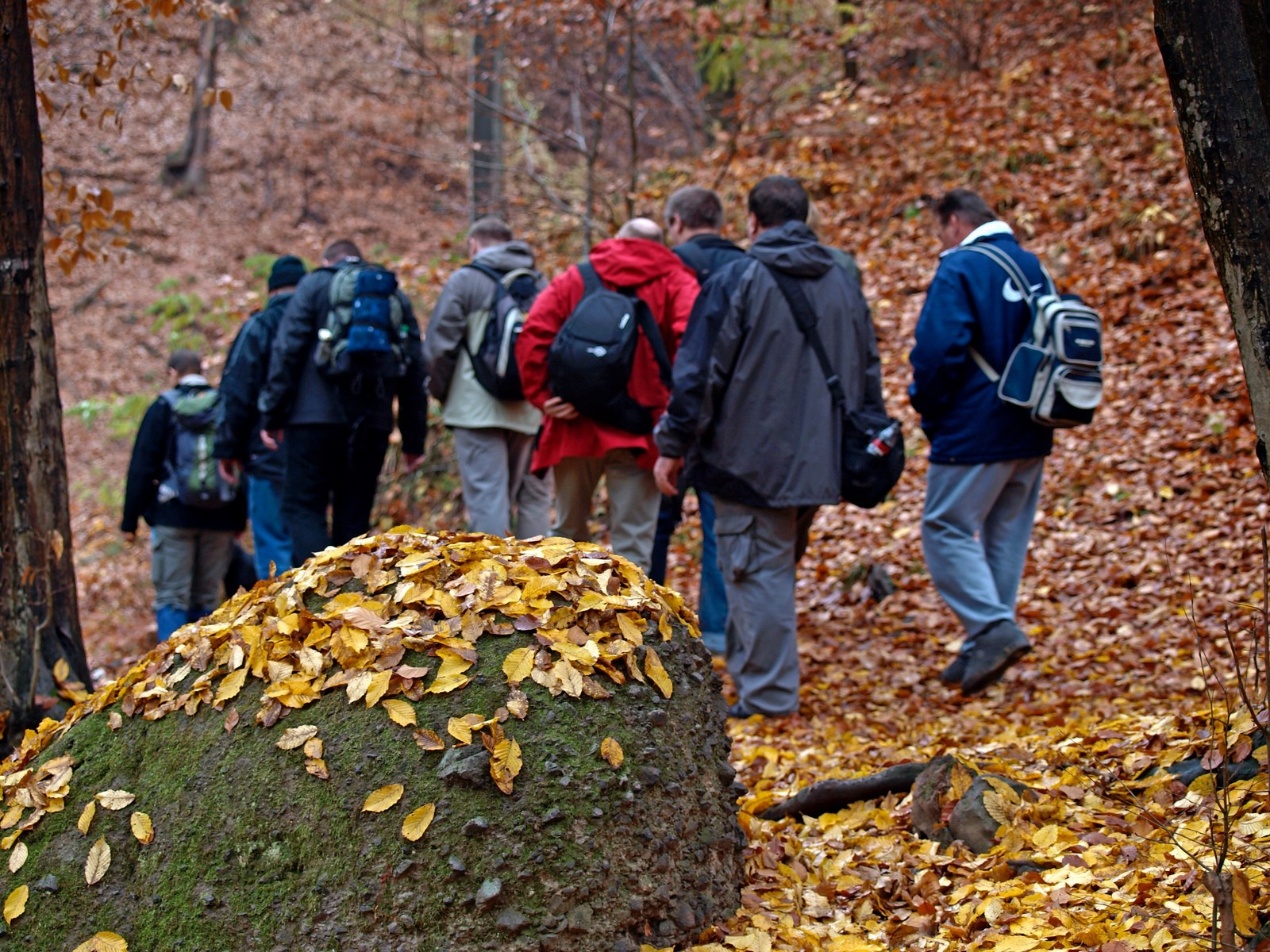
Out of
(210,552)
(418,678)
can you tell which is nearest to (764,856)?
(418,678)

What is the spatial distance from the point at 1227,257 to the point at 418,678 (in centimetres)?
208

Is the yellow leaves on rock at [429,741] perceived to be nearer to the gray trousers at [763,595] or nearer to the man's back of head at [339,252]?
the gray trousers at [763,595]

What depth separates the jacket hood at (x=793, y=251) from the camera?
4.80 meters

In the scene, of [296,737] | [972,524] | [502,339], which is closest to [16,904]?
[296,737]

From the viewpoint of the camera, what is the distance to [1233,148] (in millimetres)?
2377

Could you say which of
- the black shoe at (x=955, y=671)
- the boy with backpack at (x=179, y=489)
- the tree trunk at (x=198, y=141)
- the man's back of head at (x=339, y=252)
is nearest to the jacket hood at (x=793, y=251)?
the black shoe at (x=955, y=671)

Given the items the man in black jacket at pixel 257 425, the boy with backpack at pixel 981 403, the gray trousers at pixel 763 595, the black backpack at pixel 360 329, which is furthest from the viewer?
the man in black jacket at pixel 257 425

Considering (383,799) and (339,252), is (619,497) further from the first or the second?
(383,799)

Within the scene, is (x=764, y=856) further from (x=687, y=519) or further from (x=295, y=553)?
(x=687, y=519)

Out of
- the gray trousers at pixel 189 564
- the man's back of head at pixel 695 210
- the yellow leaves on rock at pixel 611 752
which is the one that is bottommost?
the gray trousers at pixel 189 564

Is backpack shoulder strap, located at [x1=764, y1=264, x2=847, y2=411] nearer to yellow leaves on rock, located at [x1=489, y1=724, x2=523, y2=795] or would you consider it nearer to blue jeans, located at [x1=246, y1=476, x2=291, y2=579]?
yellow leaves on rock, located at [x1=489, y1=724, x2=523, y2=795]

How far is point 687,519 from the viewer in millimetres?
8609

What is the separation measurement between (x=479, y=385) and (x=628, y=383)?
115 centimetres

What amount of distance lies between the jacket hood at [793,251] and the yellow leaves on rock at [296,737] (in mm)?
3014
